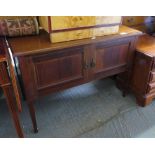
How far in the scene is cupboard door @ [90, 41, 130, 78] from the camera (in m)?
1.31

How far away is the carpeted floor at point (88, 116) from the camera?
1.40 metres

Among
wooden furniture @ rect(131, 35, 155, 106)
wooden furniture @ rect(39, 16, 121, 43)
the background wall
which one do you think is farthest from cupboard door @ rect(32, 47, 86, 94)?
the background wall

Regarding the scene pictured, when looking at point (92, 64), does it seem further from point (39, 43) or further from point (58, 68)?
point (39, 43)

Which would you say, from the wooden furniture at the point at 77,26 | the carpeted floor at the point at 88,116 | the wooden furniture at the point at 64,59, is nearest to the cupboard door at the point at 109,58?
the wooden furniture at the point at 64,59

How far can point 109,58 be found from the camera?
1.39 meters

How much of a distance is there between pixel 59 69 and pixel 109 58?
0.44 metres

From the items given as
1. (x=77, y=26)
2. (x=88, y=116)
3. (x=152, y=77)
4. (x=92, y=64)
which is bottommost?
(x=88, y=116)

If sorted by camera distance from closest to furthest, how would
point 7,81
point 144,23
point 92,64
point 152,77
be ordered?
point 7,81 → point 92,64 → point 152,77 → point 144,23

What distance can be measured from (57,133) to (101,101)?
0.58m

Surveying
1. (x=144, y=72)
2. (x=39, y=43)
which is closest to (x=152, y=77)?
(x=144, y=72)

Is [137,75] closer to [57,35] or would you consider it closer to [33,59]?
[57,35]

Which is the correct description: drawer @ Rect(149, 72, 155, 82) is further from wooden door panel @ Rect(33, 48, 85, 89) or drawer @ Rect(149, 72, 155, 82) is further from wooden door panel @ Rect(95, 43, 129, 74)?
wooden door panel @ Rect(33, 48, 85, 89)

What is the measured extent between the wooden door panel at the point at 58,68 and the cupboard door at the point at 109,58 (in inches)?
5.3
